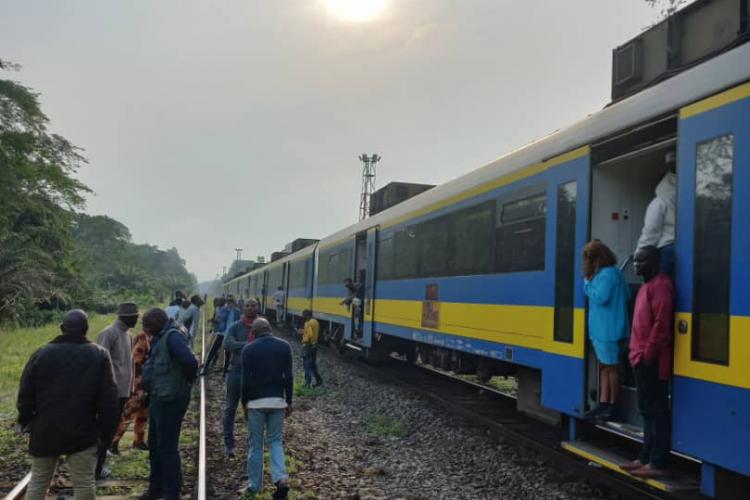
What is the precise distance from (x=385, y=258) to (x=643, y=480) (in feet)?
28.0

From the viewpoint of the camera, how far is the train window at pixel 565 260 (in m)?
6.01

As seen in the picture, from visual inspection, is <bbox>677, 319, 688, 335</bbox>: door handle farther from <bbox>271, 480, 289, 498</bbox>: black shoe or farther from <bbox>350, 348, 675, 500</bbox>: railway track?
<bbox>271, 480, 289, 498</bbox>: black shoe

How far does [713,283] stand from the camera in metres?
4.18

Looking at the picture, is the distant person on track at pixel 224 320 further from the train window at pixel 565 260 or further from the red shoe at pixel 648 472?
the red shoe at pixel 648 472

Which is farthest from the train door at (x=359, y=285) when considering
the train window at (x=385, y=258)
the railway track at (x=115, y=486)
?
the railway track at (x=115, y=486)

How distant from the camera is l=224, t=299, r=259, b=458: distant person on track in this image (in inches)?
284

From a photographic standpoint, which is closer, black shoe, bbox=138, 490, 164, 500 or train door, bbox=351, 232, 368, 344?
black shoe, bbox=138, 490, 164, 500

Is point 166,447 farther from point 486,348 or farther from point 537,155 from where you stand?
point 537,155

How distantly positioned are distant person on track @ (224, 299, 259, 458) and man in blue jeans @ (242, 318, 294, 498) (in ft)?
3.88

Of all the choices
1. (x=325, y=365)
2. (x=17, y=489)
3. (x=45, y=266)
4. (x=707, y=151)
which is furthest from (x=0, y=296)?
(x=707, y=151)

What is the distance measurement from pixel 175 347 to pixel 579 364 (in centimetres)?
336

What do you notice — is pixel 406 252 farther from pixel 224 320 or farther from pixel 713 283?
pixel 713 283

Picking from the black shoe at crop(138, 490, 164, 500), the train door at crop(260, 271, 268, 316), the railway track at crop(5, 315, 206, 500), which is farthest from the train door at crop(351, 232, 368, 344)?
the train door at crop(260, 271, 268, 316)

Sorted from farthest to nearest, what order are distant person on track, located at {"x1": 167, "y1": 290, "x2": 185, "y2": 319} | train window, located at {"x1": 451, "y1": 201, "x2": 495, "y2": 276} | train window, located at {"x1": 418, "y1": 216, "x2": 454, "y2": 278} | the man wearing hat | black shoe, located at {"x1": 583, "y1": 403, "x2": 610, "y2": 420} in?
1. distant person on track, located at {"x1": 167, "y1": 290, "x2": 185, "y2": 319}
2. train window, located at {"x1": 418, "y1": 216, "x2": 454, "y2": 278}
3. train window, located at {"x1": 451, "y1": 201, "x2": 495, "y2": 276}
4. the man wearing hat
5. black shoe, located at {"x1": 583, "y1": 403, "x2": 610, "y2": 420}
